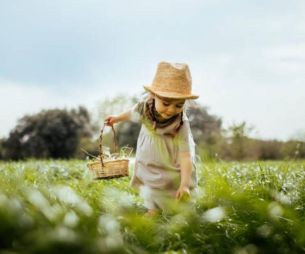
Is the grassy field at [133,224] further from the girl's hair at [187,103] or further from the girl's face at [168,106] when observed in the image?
the girl's hair at [187,103]

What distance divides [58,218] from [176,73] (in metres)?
3.26

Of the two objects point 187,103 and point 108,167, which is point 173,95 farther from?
point 108,167

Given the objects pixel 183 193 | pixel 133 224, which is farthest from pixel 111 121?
pixel 133 224

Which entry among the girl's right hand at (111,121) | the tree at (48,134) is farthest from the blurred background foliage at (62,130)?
the girl's right hand at (111,121)

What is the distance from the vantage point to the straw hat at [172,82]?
4953 millimetres

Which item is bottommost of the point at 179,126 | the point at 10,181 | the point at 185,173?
the point at 185,173

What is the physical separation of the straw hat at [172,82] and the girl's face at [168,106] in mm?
69

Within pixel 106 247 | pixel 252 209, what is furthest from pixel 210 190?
pixel 106 247

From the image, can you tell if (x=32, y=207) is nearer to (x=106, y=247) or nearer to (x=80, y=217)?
(x=80, y=217)

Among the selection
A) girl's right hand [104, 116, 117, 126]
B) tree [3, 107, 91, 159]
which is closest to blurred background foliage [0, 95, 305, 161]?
tree [3, 107, 91, 159]

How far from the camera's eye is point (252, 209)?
3.06 metres

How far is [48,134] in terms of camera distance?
4138 centimetres

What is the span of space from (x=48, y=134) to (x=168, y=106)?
37.1 m

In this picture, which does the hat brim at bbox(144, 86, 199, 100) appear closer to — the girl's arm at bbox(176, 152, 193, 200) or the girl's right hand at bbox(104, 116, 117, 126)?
the girl's arm at bbox(176, 152, 193, 200)
